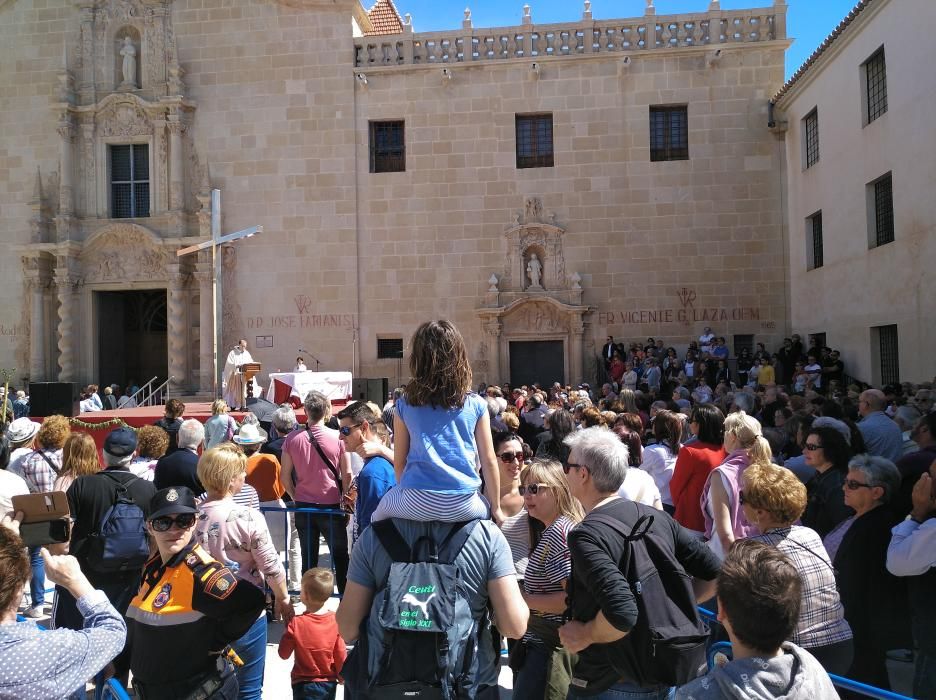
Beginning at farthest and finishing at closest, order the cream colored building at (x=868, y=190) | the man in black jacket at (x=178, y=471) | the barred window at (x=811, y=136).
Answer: the barred window at (x=811, y=136) < the cream colored building at (x=868, y=190) < the man in black jacket at (x=178, y=471)

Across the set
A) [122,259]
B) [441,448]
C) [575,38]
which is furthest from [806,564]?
[122,259]

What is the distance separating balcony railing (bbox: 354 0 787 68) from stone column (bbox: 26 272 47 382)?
402 inches

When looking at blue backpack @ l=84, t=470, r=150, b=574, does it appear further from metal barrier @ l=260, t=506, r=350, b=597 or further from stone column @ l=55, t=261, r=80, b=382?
stone column @ l=55, t=261, r=80, b=382

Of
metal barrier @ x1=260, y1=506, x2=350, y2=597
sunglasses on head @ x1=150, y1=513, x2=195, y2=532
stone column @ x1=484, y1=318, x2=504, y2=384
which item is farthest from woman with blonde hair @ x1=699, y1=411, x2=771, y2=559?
stone column @ x1=484, y1=318, x2=504, y2=384

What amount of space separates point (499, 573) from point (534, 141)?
60.7 feet

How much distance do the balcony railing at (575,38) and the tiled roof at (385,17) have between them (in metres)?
4.73

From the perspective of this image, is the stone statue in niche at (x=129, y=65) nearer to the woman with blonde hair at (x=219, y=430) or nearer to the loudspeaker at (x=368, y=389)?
the loudspeaker at (x=368, y=389)

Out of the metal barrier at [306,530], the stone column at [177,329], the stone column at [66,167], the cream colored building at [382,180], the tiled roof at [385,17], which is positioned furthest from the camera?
the tiled roof at [385,17]

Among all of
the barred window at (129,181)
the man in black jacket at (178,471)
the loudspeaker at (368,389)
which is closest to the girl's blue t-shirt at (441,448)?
the man in black jacket at (178,471)

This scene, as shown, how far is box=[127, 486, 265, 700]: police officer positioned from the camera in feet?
11.0

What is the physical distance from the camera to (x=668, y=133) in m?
19.8

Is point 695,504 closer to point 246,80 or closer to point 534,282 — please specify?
point 534,282

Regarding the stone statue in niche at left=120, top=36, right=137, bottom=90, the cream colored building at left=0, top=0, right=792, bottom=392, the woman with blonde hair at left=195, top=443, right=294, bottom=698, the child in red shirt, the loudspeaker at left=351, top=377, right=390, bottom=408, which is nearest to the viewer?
the woman with blonde hair at left=195, top=443, right=294, bottom=698

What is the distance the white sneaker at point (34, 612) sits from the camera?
21.8ft
